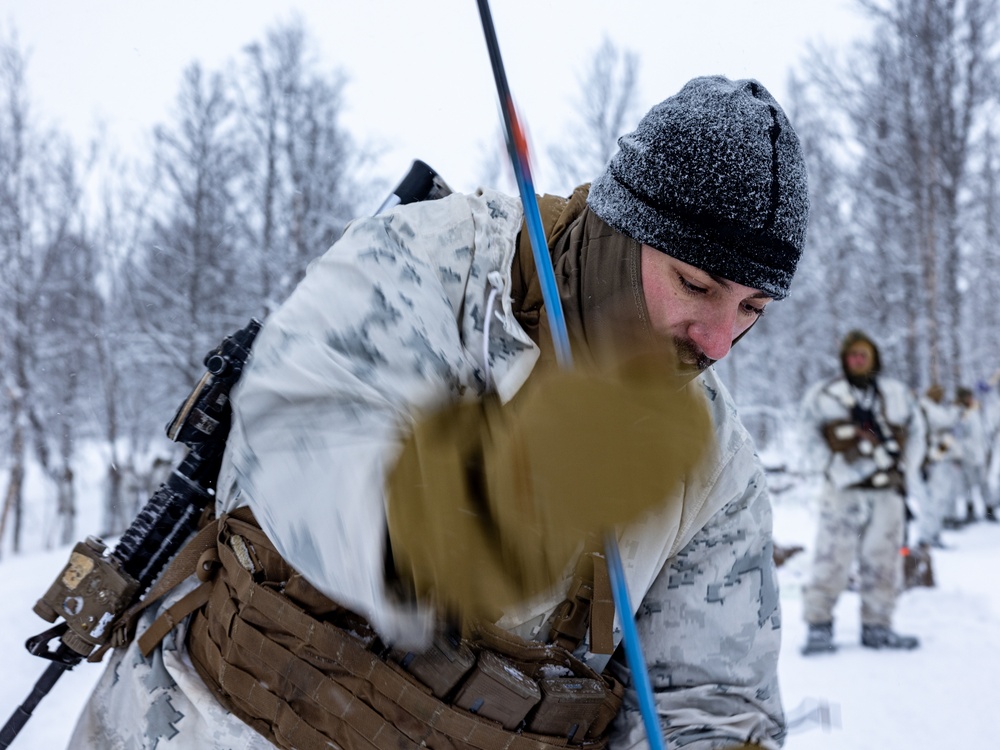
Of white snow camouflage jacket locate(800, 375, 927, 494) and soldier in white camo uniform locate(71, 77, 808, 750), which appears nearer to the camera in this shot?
soldier in white camo uniform locate(71, 77, 808, 750)

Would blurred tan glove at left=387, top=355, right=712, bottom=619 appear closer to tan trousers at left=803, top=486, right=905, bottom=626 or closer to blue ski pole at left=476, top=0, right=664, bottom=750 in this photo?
blue ski pole at left=476, top=0, right=664, bottom=750

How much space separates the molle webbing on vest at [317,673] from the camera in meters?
1.25

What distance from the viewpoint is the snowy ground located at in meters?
4.12

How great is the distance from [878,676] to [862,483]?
4.37 feet

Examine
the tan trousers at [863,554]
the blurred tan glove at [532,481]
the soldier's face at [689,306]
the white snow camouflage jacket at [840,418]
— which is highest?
the soldier's face at [689,306]

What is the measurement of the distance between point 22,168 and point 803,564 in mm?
14099

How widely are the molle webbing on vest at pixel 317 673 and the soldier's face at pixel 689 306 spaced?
57 centimetres

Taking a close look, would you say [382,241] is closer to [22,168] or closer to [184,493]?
[184,493]

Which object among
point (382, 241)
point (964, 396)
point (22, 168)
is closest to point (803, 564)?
point (964, 396)

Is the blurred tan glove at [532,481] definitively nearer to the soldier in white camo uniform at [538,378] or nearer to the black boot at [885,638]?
the soldier in white camo uniform at [538,378]

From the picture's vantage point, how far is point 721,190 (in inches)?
50.4

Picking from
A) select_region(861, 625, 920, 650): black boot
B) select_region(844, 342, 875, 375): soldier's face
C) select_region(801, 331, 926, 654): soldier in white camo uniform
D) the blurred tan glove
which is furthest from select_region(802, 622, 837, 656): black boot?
the blurred tan glove

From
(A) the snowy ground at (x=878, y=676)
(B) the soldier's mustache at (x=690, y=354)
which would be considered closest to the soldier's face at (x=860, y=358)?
(A) the snowy ground at (x=878, y=676)

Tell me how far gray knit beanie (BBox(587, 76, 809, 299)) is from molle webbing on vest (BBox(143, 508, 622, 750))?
726mm
